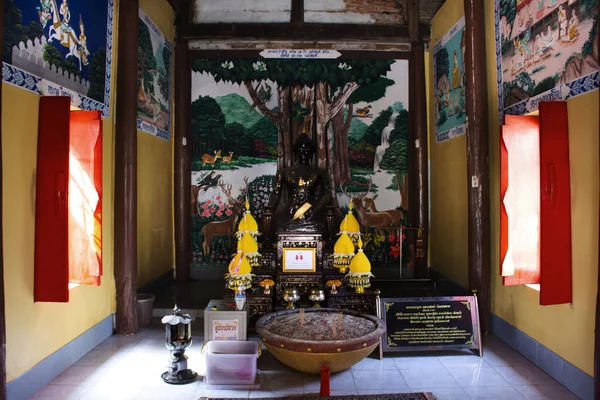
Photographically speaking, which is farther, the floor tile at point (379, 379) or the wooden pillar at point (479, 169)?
the wooden pillar at point (479, 169)

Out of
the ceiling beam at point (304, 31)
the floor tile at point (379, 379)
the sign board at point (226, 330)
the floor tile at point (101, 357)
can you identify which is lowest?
the floor tile at point (379, 379)

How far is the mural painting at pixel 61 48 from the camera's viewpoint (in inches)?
128

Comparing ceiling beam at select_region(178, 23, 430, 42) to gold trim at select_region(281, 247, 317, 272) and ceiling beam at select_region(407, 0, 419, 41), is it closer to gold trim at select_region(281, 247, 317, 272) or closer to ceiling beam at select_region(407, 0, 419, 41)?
ceiling beam at select_region(407, 0, 419, 41)

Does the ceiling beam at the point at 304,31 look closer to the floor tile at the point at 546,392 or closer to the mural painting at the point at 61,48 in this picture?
the mural painting at the point at 61,48

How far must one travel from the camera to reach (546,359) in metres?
3.80

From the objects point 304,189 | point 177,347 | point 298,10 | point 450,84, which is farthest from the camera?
point 298,10

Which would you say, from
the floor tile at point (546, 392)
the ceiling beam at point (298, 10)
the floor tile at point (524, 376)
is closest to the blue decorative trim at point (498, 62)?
the floor tile at point (524, 376)

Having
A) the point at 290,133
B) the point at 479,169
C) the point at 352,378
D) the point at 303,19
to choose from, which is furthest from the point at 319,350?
the point at 303,19

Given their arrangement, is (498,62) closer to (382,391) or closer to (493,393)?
(493,393)

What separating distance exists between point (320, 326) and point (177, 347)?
4.00ft

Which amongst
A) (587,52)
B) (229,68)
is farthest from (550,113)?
(229,68)

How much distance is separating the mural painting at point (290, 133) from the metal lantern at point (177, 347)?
10.7 feet

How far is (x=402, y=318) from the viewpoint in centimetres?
419

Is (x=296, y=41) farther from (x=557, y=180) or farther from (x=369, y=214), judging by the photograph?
(x=557, y=180)
